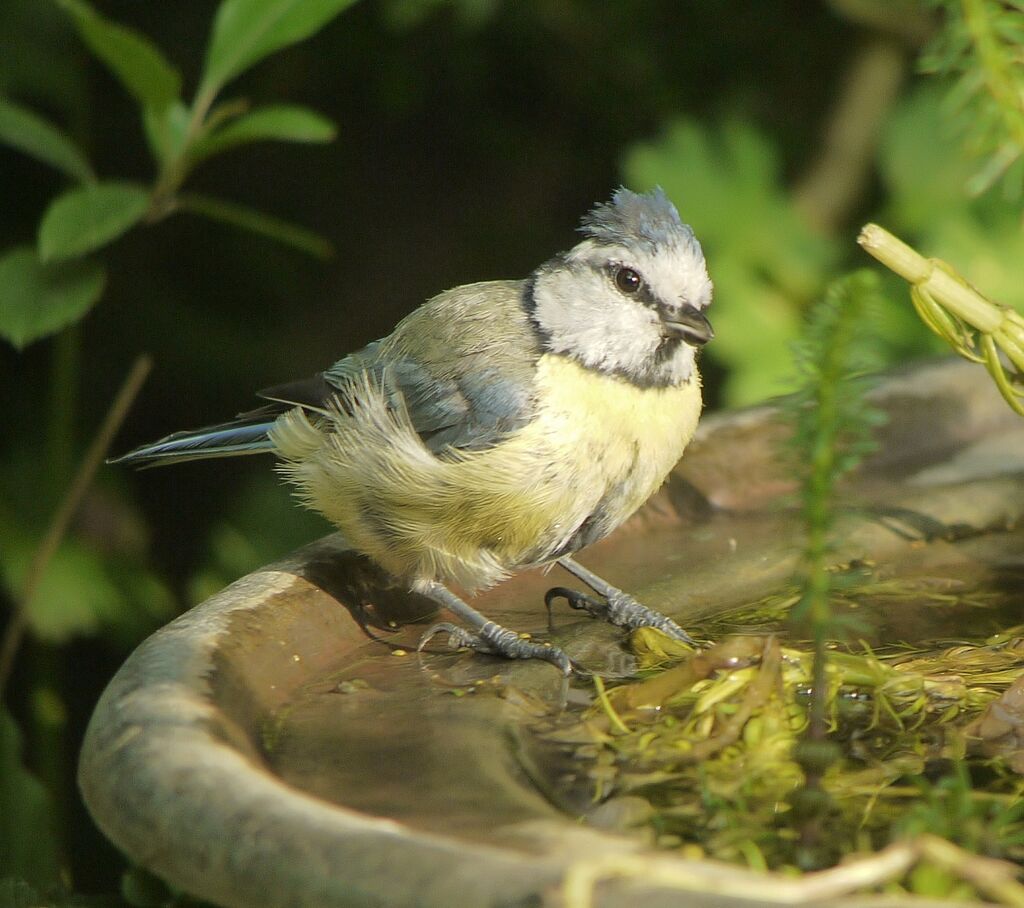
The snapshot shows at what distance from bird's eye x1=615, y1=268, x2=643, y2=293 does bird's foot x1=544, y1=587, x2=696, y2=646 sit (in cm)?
54

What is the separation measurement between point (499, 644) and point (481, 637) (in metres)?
0.06

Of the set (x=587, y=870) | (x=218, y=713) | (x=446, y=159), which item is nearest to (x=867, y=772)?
(x=587, y=870)

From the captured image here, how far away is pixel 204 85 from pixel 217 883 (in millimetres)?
1879

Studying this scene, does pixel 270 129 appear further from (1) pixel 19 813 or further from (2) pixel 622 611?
(1) pixel 19 813

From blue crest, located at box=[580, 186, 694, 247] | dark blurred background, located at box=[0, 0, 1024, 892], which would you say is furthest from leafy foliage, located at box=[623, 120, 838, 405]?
blue crest, located at box=[580, 186, 694, 247]

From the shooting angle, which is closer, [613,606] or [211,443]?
[613,606]

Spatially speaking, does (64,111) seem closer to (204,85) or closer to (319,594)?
(204,85)

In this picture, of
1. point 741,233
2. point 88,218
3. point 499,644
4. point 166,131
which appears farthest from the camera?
point 741,233

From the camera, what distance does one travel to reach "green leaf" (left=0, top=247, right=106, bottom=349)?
2.48 m

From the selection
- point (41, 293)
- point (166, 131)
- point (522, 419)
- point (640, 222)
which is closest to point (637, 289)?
point (640, 222)

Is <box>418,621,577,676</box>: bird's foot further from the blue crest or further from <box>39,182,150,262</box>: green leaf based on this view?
<box>39,182,150,262</box>: green leaf

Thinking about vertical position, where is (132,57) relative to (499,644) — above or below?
above

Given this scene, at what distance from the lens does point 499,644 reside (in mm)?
2002

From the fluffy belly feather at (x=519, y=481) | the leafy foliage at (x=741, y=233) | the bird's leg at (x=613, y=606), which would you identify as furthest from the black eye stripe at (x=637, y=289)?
the leafy foliage at (x=741, y=233)
